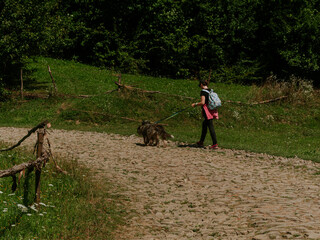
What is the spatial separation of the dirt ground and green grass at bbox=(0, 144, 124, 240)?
441mm

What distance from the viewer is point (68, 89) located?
25203mm

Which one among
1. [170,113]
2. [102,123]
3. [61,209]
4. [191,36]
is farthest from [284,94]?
[61,209]

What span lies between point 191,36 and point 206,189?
27.1 m

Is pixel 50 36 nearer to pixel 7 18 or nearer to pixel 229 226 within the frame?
pixel 7 18

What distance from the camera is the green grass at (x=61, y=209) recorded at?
6707 millimetres

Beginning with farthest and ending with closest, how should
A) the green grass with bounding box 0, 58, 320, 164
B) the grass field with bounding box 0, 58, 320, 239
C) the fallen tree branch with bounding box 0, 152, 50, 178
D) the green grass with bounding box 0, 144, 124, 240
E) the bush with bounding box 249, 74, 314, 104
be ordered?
the bush with bounding box 249, 74, 314, 104
the green grass with bounding box 0, 58, 320, 164
the grass field with bounding box 0, 58, 320, 239
the green grass with bounding box 0, 144, 124, 240
the fallen tree branch with bounding box 0, 152, 50, 178

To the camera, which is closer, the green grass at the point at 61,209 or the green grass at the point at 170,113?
the green grass at the point at 61,209

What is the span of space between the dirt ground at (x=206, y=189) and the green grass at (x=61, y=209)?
441 millimetres

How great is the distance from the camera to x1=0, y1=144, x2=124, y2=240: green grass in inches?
264

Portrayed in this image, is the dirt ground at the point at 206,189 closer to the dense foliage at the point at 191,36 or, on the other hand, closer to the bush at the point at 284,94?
the bush at the point at 284,94

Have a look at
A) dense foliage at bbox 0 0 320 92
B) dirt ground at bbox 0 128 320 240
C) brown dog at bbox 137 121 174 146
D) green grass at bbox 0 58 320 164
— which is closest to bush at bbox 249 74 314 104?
green grass at bbox 0 58 320 164

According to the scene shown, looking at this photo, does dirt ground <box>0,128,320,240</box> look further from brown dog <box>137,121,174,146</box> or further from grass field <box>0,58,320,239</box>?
grass field <box>0,58,320,239</box>

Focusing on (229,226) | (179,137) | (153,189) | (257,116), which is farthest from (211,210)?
(257,116)

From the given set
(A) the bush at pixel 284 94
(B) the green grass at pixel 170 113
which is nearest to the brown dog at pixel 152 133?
(B) the green grass at pixel 170 113
